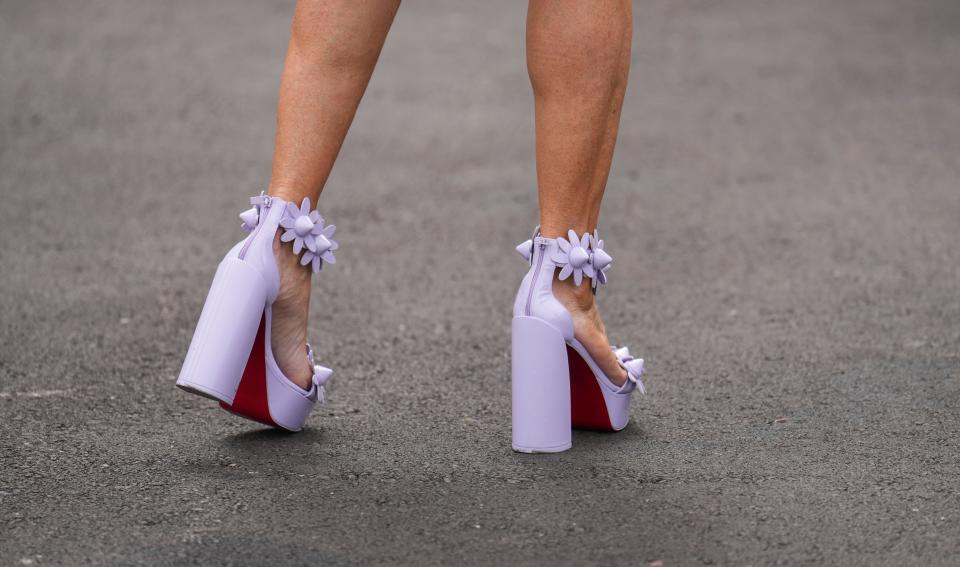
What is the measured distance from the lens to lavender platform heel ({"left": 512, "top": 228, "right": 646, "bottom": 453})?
7.01ft

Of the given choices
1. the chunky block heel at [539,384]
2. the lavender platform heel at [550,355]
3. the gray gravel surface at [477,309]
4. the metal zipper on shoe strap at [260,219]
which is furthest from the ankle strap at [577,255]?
the metal zipper on shoe strap at [260,219]

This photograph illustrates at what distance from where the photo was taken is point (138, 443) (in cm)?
225

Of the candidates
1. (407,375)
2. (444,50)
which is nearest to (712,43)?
(444,50)

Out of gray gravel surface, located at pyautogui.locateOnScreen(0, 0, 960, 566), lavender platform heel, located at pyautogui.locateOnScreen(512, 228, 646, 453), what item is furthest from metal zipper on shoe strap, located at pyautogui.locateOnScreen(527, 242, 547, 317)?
gray gravel surface, located at pyautogui.locateOnScreen(0, 0, 960, 566)

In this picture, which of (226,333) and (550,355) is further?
(550,355)

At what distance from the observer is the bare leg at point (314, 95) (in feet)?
7.07

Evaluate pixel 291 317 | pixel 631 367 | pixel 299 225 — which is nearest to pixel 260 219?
pixel 299 225

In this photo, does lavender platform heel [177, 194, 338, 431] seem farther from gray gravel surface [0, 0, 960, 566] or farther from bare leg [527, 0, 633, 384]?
bare leg [527, 0, 633, 384]

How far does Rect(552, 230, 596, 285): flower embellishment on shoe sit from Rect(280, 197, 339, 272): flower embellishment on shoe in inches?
14.9

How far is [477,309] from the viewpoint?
315cm

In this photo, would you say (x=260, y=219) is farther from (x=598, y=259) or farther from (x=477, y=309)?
(x=477, y=309)

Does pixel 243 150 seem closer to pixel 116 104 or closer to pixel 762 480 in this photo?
pixel 116 104

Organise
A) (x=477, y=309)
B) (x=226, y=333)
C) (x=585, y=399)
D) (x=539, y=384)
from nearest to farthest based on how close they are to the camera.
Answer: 1. (x=226, y=333)
2. (x=539, y=384)
3. (x=585, y=399)
4. (x=477, y=309)

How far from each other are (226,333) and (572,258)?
59 cm
